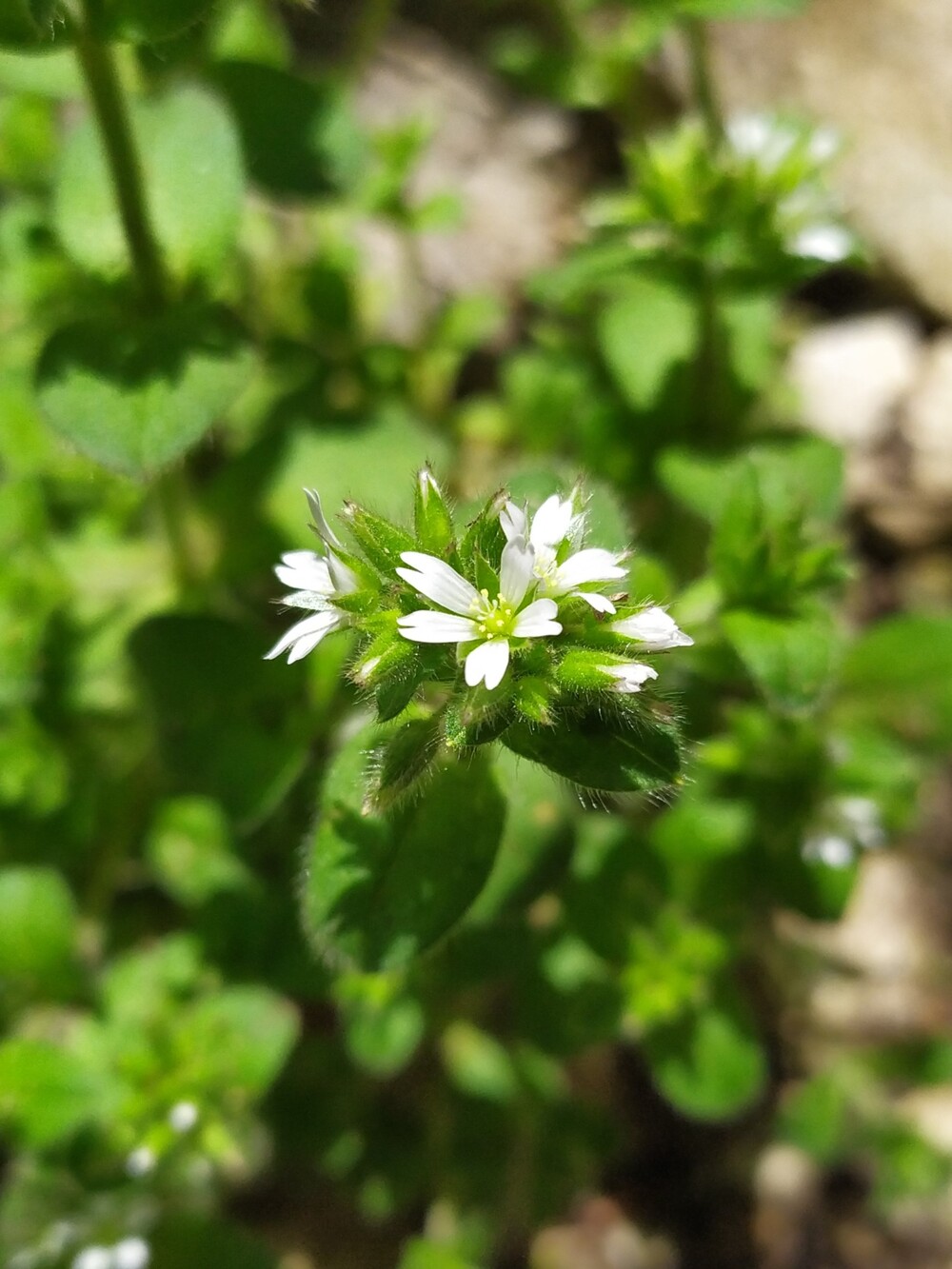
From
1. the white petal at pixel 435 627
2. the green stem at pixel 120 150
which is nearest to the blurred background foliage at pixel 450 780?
the green stem at pixel 120 150

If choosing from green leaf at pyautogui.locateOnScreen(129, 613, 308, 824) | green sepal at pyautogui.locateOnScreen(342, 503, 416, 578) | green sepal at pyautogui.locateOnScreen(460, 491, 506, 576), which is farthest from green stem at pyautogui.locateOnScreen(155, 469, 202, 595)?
green sepal at pyautogui.locateOnScreen(460, 491, 506, 576)

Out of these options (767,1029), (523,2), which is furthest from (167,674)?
(523,2)

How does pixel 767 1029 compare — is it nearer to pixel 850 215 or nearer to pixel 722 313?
pixel 722 313

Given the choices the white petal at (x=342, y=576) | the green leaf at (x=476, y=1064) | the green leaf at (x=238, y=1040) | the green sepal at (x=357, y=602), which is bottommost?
the green leaf at (x=476, y=1064)

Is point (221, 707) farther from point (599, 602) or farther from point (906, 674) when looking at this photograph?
point (906, 674)

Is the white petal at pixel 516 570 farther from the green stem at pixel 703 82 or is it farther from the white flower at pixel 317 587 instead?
the green stem at pixel 703 82
